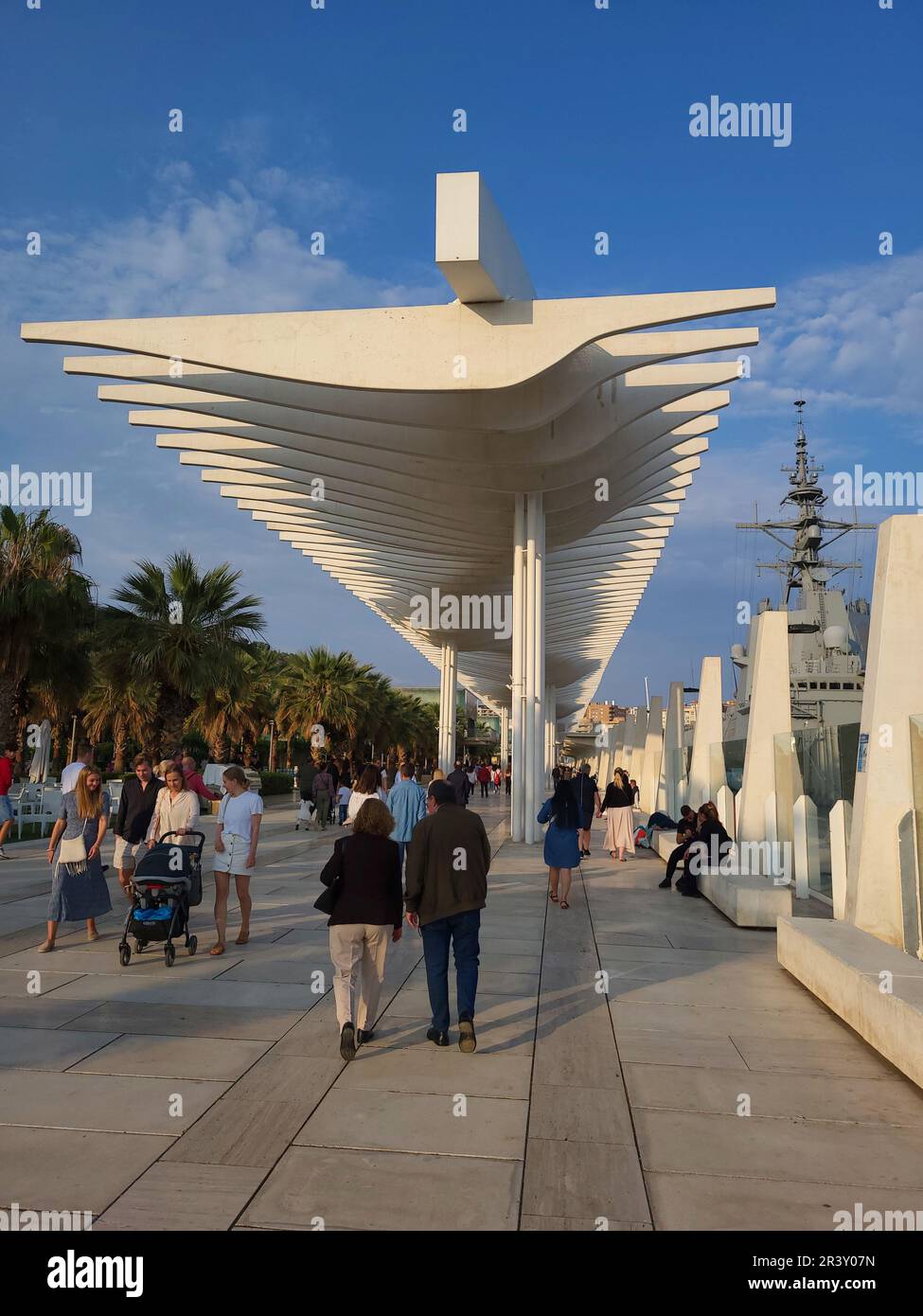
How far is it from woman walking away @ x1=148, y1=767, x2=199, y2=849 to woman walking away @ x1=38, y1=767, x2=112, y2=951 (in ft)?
1.57

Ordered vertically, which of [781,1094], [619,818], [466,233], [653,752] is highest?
[466,233]

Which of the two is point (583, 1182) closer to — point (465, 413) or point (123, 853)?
point (123, 853)

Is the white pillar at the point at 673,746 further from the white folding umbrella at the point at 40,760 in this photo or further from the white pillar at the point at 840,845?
the white folding umbrella at the point at 40,760

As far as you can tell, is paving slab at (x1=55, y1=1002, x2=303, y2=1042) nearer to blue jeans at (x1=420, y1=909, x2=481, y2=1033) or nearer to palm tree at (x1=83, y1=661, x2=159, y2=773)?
blue jeans at (x1=420, y1=909, x2=481, y2=1033)

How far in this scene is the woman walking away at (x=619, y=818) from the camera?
51.9 ft

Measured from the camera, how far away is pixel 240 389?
14656 mm

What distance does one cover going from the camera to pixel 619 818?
16.4 m

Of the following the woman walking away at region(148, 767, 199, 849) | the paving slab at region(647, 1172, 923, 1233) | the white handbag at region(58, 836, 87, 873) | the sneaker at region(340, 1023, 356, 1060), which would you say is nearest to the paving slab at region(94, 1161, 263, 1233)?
the sneaker at region(340, 1023, 356, 1060)

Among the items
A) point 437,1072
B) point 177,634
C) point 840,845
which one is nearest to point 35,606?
point 177,634

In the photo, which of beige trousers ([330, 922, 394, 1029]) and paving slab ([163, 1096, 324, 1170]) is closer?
paving slab ([163, 1096, 324, 1170])

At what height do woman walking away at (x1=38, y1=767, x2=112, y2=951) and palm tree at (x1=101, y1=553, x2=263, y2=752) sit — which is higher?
palm tree at (x1=101, y1=553, x2=263, y2=752)

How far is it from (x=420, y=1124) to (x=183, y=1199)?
47.2 inches

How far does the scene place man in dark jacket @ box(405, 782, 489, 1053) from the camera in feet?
18.7
